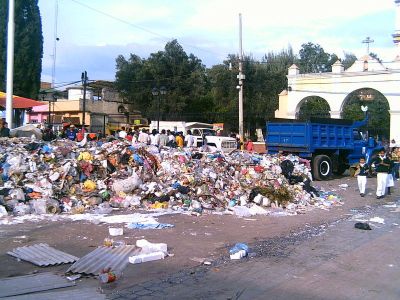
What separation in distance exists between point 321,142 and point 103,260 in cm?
1457

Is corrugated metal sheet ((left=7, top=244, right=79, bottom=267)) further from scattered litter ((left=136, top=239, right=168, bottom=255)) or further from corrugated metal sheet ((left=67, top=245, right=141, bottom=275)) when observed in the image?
scattered litter ((left=136, top=239, right=168, bottom=255))

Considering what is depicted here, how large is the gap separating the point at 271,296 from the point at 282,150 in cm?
1458

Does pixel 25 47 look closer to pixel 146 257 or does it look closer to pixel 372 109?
pixel 146 257

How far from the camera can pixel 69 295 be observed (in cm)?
493

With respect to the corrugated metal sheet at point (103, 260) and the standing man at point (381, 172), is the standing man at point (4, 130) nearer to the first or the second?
the corrugated metal sheet at point (103, 260)

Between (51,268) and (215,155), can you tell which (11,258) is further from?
(215,155)

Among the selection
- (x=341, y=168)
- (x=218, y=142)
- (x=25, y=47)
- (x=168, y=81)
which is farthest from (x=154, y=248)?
(x=168, y=81)

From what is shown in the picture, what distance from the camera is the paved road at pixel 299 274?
518 cm

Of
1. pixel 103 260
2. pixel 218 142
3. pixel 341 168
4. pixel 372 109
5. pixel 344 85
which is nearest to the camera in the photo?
pixel 103 260

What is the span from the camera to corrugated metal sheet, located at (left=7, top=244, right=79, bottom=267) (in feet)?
20.2

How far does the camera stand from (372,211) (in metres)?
11.8

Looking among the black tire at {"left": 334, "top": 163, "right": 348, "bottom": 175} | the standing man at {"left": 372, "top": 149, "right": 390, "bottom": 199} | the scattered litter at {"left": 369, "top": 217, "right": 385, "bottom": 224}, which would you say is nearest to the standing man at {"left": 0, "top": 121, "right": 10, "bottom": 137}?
the scattered litter at {"left": 369, "top": 217, "right": 385, "bottom": 224}

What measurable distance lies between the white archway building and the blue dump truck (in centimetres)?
792

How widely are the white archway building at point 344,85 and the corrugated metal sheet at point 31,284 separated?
26149mm
